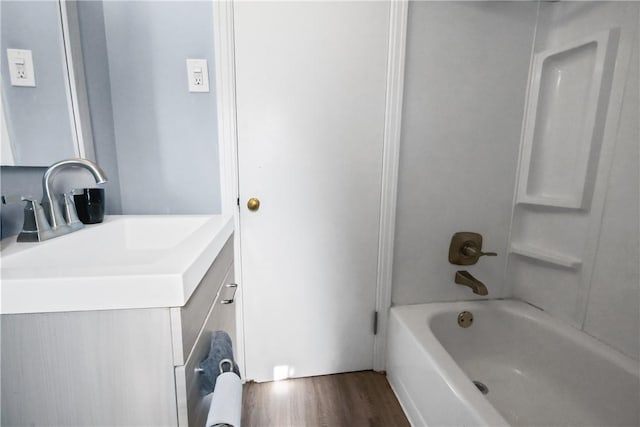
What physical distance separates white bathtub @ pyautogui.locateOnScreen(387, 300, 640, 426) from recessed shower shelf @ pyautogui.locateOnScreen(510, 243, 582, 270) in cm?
26

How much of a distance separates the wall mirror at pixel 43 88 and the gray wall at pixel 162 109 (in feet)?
0.38

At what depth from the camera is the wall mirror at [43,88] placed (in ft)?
2.23

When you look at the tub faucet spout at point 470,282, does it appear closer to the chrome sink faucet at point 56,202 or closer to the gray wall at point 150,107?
the gray wall at point 150,107

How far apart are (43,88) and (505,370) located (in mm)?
2051

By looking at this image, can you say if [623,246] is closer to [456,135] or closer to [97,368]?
[456,135]

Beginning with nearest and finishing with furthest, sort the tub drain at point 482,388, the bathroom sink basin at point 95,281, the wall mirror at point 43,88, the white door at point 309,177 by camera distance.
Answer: the bathroom sink basin at point 95,281 → the wall mirror at point 43,88 → the white door at point 309,177 → the tub drain at point 482,388

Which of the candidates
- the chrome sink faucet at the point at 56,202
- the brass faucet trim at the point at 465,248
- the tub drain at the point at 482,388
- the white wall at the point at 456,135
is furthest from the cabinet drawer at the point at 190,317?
the tub drain at the point at 482,388

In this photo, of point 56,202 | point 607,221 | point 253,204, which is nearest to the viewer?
point 56,202

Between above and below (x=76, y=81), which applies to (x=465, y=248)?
below

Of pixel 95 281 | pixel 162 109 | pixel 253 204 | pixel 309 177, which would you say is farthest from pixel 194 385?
pixel 162 109

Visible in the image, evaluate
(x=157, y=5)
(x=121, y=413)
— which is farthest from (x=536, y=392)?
(x=157, y=5)

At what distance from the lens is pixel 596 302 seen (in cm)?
106

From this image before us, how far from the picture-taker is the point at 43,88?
0.78 meters

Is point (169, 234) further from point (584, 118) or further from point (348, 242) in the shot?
point (584, 118)
